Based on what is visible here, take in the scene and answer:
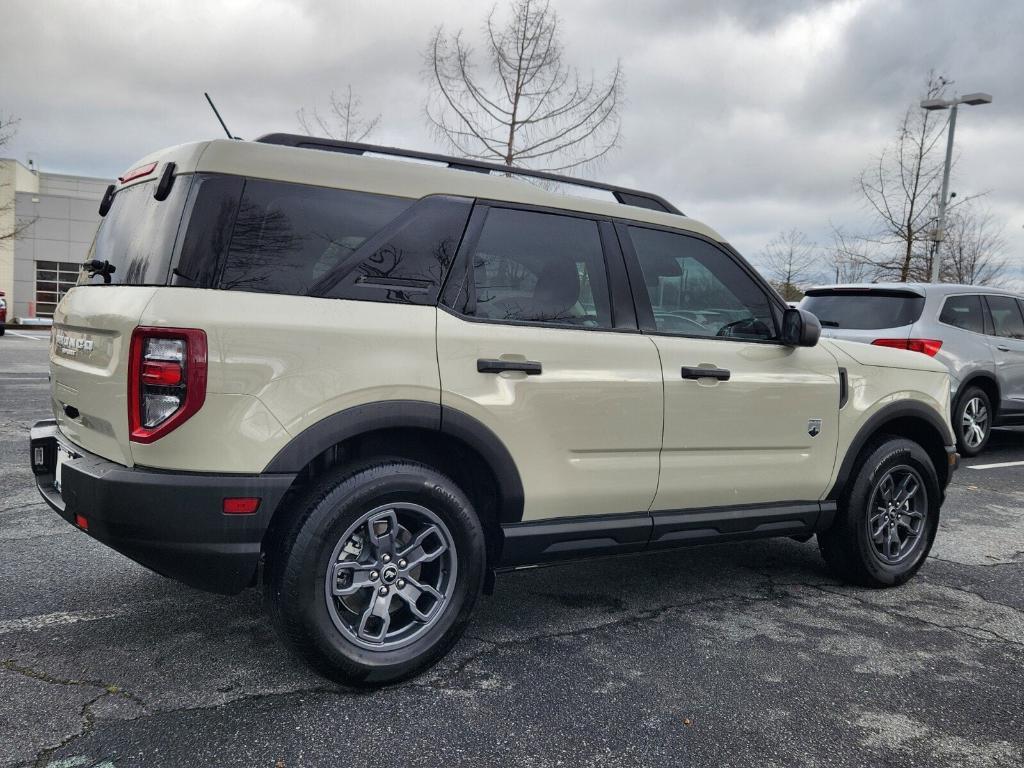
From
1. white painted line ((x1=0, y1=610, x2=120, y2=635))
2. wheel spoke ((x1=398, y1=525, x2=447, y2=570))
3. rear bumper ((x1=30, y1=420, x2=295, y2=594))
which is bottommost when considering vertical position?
white painted line ((x1=0, y1=610, x2=120, y2=635))

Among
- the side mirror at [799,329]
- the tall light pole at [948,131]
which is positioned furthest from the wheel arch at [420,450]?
the tall light pole at [948,131]

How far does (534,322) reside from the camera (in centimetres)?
324

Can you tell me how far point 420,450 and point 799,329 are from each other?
191cm

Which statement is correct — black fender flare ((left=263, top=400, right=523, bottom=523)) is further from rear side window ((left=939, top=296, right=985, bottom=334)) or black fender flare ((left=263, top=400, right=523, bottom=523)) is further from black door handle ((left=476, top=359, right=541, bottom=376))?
rear side window ((left=939, top=296, right=985, bottom=334))

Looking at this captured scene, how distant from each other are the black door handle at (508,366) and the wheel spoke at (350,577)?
0.80 meters

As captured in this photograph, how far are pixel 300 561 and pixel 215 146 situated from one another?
1413 mm

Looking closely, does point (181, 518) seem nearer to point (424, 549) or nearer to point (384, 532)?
→ point (384, 532)

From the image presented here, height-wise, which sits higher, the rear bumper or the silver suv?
the silver suv

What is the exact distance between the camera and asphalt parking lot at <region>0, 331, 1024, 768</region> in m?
2.57

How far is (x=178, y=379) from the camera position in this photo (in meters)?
2.56

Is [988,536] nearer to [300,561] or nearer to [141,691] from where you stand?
[300,561]


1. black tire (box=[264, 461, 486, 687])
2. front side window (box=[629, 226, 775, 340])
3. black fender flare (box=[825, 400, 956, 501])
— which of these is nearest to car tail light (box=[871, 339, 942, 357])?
black fender flare (box=[825, 400, 956, 501])

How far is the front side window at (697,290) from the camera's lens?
11.9ft

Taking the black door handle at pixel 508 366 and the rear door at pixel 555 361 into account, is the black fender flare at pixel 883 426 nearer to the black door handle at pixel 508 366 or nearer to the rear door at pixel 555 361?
the rear door at pixel 555 361
